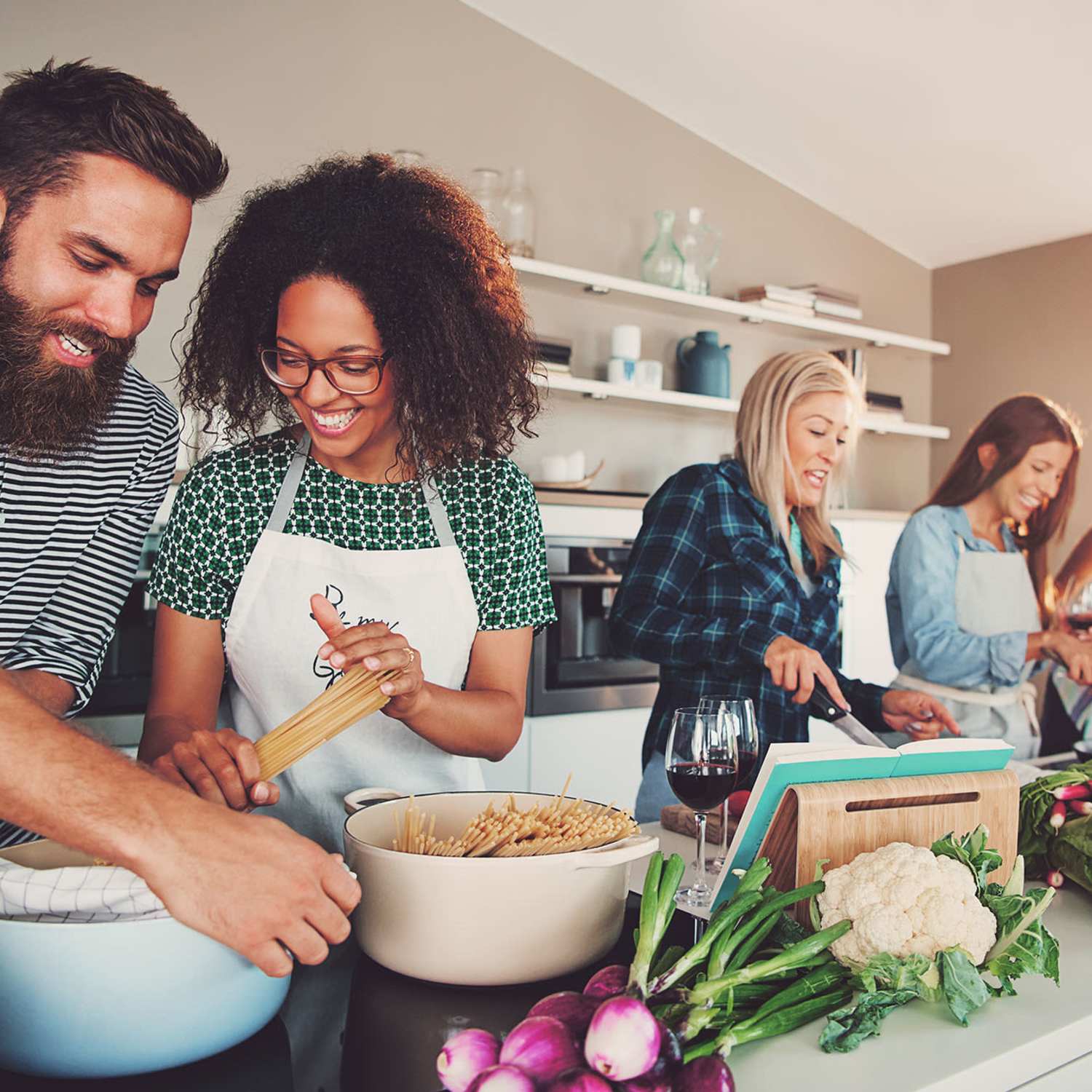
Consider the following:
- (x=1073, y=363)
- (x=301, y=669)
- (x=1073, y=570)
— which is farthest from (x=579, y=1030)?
(x=1073, y=363)

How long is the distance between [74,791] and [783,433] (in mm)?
1695

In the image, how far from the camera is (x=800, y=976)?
2.91ft

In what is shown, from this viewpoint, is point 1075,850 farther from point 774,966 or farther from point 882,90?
point 882,90

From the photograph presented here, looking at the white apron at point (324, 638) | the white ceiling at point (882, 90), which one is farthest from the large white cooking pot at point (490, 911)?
the white ceiling at point (882, 90)

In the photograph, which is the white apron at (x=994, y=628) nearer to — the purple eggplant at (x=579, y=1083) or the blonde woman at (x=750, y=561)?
the blonde woman at (x=750, y=561)

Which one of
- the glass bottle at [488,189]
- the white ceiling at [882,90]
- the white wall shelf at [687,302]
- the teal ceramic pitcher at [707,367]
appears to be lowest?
the teal ceramic pitcher at [707,367]

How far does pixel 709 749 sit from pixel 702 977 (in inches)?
14.5

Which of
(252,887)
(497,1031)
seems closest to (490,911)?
(497,1031)

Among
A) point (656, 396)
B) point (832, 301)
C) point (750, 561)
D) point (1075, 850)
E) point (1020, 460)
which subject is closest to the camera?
point (1075, 850)

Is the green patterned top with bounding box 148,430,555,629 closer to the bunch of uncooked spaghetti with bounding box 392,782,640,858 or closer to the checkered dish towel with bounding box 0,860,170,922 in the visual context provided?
the bunch of uncooked spaghetti with bounding box 392,782,640,858

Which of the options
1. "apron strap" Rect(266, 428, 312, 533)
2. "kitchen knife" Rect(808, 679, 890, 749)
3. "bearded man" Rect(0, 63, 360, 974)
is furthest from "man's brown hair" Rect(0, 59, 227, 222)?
"kitchen knife" Rect(808, 679, 890, 749)

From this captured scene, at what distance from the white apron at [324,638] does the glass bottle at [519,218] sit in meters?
2.41

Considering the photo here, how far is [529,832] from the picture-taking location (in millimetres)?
915

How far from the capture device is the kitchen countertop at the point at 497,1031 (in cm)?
75
